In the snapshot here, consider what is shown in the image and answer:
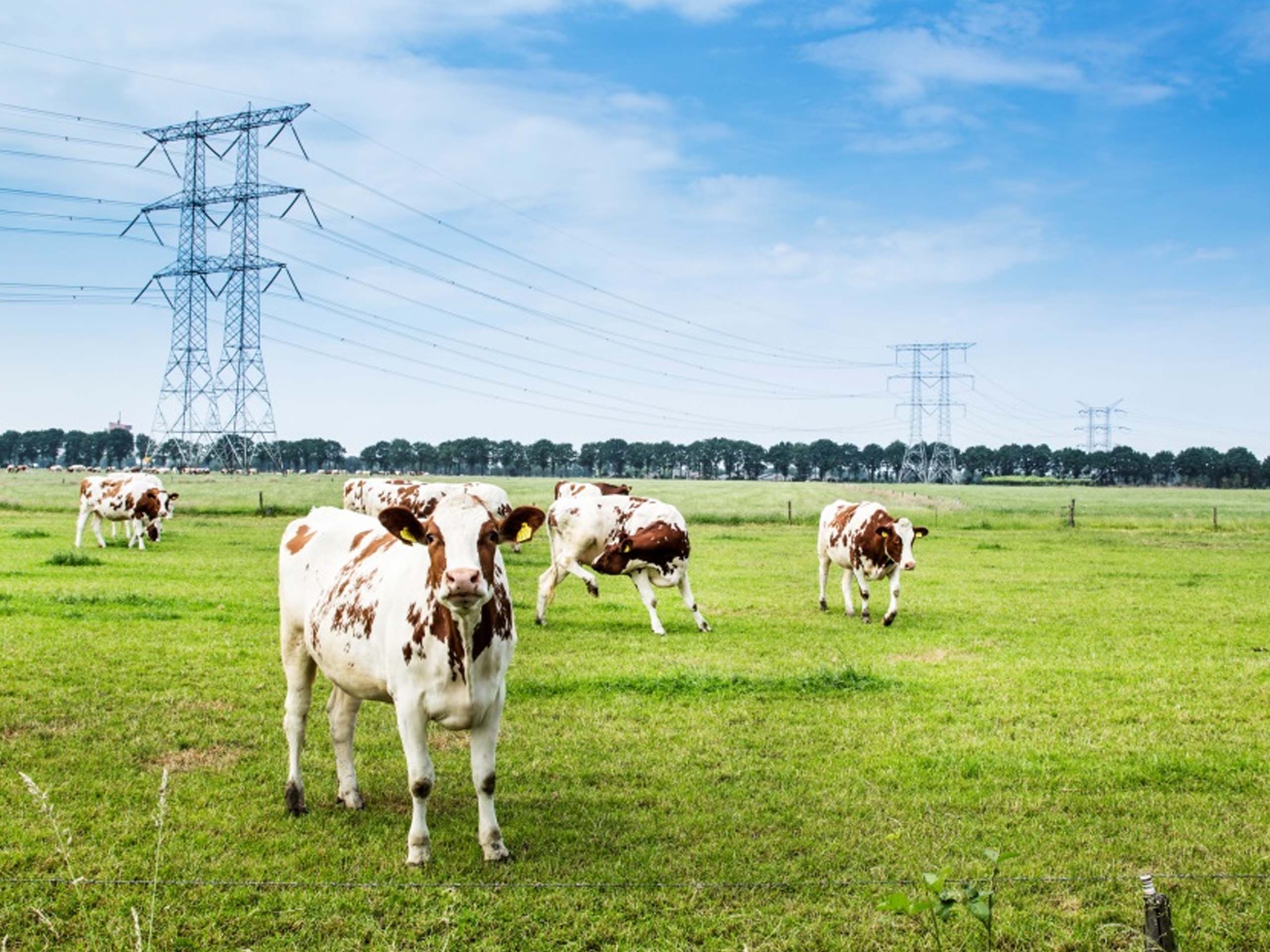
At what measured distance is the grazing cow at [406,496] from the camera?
2456 centimetres

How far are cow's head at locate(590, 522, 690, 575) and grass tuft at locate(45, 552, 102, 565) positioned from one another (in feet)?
38.6

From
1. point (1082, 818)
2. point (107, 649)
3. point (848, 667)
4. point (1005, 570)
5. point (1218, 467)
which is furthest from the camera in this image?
point (1218, 467)

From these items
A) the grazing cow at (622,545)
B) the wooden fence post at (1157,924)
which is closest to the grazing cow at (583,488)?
the grazing cow at (622,545)

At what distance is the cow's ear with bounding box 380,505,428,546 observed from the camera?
607 cm

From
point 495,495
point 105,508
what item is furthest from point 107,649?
point 105,508

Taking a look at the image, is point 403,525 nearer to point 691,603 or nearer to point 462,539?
point 462,539

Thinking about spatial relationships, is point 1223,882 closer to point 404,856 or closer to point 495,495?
point 404,856

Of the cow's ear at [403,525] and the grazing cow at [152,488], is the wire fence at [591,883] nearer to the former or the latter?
the cow's ear at [403,525]

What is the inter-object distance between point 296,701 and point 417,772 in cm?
163

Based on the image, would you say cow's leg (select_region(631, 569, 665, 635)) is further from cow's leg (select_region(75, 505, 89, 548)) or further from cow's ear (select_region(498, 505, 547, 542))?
cow's leg (select_region(75, 505, 89, 548))

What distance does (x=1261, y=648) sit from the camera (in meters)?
13.2

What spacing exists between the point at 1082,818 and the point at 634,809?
9.62ft

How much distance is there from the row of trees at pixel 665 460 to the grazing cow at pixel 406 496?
259ft

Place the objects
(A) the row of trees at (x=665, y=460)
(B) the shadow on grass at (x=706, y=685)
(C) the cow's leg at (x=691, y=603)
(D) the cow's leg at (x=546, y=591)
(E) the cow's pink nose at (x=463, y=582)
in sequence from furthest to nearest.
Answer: (A) the row of trees at (x=665, y=460), (D) the cow's leg at (x=546, y=591), (C) the cow's leg at (x=691, y=603), (B) the shadow on grass at (x=706, y=685), (E) the cow's pink nose at (x=463, y=582)
